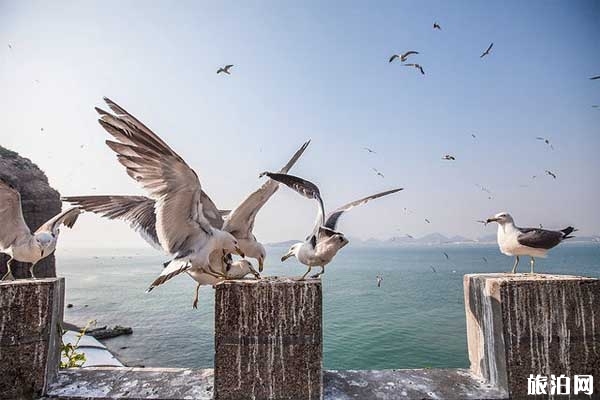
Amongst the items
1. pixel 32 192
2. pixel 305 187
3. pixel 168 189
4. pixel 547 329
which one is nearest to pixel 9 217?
pixel 168 189

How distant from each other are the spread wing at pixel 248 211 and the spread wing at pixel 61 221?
8.18ft

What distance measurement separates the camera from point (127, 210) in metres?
5.48

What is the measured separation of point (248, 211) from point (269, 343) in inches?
102

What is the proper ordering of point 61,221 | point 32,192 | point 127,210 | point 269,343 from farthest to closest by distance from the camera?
point 32,192 → point 61,221 → point 127,210 → point 269,343

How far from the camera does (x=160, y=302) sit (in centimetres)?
4678

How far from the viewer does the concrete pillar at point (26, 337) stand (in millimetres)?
2984

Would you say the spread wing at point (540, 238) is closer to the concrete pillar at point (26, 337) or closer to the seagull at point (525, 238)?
the seagull at point (525, 238)

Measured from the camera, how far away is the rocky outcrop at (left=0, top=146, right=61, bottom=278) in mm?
26234

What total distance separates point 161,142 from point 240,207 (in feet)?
5.71

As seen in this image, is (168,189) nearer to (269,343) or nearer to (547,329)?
(269,343)

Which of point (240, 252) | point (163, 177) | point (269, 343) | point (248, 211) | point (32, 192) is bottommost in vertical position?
point (269, 343)

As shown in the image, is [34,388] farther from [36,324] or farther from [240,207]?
[240,207]

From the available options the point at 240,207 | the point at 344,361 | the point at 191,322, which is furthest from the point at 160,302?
the point at 240,207

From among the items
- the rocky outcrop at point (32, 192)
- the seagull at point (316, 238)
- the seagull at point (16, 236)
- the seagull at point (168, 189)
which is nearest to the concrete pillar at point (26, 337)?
the seagull at point (168, 189)
